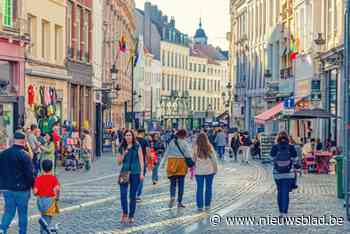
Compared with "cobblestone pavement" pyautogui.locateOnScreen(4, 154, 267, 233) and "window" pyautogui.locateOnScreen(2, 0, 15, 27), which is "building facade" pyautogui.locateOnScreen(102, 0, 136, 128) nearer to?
"window" pyautogui.locateOnScreen(2, 0, 15, 27)

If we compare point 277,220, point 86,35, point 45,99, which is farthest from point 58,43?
point 277,220

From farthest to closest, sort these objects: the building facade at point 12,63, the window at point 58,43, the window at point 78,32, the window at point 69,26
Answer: the window at point 78,32 < the window at point 69,26 < the window at point 58,43 < the building facade at point 12,63

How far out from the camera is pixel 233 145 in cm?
5044

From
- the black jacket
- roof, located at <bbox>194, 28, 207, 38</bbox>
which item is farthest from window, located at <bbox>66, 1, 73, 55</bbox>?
roof, located at <bbox>194, 28, 207, 38</bbox>

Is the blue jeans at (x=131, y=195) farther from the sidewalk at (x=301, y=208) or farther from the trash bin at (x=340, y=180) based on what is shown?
the trash bin at (x=340, y=180)

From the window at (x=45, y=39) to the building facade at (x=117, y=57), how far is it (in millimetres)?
15668

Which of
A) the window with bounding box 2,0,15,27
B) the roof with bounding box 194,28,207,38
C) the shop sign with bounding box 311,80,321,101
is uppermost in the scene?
the roof with bounding box 194,28,207,38

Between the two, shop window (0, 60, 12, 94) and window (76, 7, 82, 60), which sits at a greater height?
window (76, 7, 82, 60)

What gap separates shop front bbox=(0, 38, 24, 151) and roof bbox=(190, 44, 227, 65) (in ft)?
366

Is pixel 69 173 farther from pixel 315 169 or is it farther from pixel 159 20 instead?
pixel 159 20

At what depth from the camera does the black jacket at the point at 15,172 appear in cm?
1398

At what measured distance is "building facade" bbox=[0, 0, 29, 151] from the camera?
106ft

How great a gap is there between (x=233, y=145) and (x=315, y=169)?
14671mm

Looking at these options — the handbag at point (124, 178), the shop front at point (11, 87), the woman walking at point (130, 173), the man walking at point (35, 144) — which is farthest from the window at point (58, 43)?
the handbag at point (124, 178)
